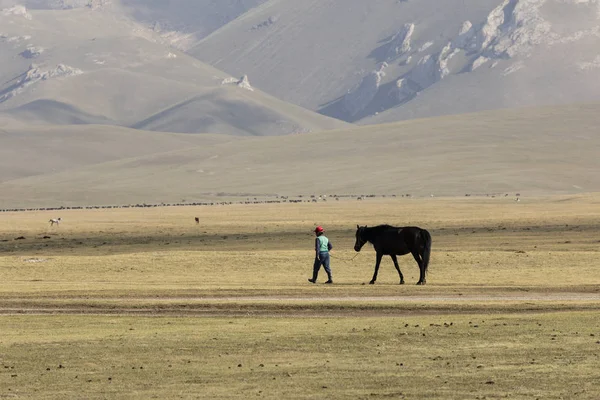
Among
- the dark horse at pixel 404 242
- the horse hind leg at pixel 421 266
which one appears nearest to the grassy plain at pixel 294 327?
the horse hind leg at pixel 421 266

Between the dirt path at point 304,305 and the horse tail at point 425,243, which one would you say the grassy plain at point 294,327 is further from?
the horse tail at point 425,243

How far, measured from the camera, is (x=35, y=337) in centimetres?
2766

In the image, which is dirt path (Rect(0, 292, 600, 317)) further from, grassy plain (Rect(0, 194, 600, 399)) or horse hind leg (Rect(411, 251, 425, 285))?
horse hind leg (Rect(411, 251, 425, 285))

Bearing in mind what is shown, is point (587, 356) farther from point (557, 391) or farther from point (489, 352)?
point (557, 391)

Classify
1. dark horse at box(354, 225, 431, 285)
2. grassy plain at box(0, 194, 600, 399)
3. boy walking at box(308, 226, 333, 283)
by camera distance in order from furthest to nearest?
boy walking at box(308, 226, 333, 283), dark horse at box(354, 225, 431, 285), grassy plain at box(0, 194, 600, 399)

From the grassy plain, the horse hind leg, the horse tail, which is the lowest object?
the grassy plain

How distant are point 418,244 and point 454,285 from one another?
1.78m

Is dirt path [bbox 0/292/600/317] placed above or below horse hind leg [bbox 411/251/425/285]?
below

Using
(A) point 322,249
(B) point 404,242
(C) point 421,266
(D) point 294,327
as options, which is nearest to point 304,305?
(D) point 294,327

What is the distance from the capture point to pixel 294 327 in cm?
2897

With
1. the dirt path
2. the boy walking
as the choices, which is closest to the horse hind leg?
the boy walking

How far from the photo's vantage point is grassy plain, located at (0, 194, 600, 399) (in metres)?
20.9

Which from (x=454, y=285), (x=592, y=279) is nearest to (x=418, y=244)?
(x=454, y=285)

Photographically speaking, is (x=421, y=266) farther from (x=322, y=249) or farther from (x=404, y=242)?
(x=322, y=249)
